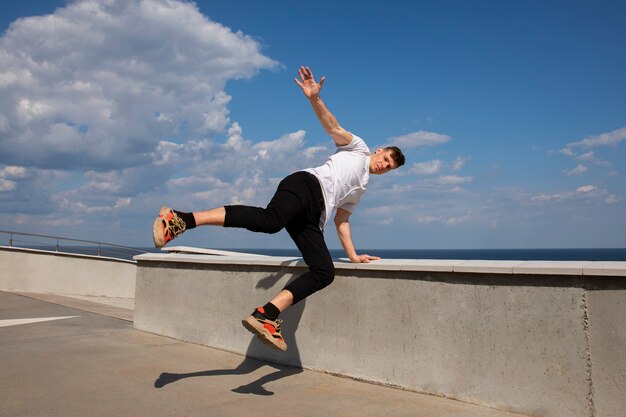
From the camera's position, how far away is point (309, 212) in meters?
3.73

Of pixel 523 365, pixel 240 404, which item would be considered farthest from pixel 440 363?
pixel 240 404

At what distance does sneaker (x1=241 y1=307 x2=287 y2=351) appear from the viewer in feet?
10.4

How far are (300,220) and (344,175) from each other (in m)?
0.50

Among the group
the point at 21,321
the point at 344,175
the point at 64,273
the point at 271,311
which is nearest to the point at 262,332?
the point at 271,311

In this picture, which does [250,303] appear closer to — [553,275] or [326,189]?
[326,189]

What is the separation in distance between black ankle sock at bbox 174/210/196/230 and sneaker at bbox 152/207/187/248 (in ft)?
0.07

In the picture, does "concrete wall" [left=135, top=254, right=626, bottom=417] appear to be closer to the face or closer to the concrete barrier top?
the concrete barrier top

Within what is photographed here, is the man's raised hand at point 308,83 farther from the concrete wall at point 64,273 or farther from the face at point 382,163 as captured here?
the concrete wall at point 64,273

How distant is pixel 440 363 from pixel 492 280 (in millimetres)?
707

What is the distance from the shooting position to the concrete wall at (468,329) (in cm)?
293

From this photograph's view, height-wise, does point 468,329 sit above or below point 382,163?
below

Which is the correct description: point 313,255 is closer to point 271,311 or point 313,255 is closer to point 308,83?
point 271,311

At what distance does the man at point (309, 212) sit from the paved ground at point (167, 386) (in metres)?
0.55

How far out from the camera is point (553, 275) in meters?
3.08
